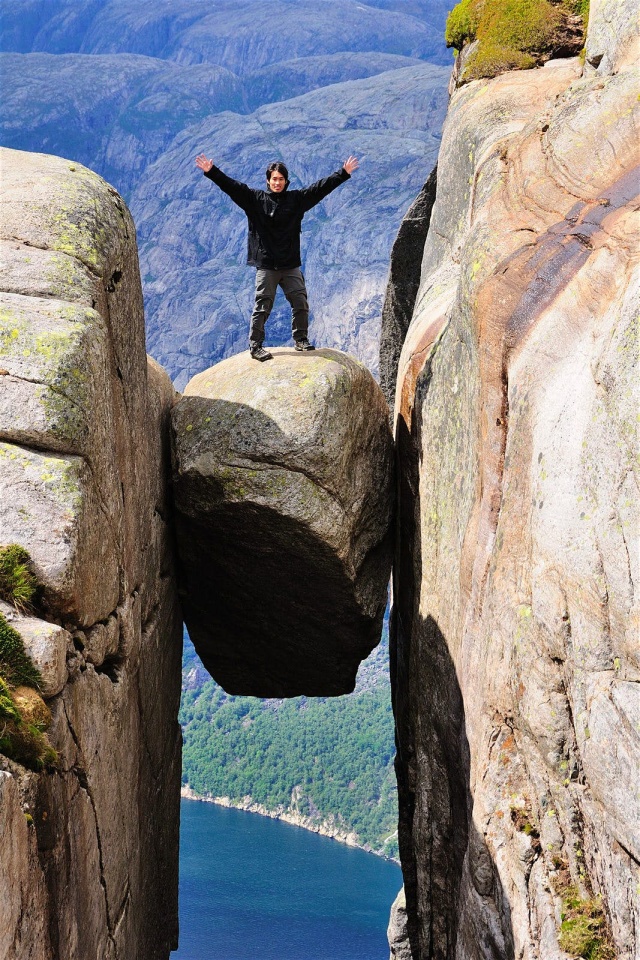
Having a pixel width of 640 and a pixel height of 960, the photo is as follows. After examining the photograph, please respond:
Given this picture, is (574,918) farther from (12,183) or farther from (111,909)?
(12,183)

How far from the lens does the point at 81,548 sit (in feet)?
37.3

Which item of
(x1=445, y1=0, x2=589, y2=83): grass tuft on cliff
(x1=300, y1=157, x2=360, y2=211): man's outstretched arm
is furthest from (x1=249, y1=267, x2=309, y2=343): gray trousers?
(x1=445, y1=0, x2=589, y2=83): grass tuft on cliff

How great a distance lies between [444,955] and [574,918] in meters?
5.93

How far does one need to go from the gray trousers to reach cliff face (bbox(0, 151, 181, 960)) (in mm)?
2975

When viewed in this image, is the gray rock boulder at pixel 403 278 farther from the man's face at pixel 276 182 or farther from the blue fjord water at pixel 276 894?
the blue fjord water at pixel 276 894

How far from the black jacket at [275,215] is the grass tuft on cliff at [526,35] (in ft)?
12.5

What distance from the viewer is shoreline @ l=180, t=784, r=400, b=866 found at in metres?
89.0

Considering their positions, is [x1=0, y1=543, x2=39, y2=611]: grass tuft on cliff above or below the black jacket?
below

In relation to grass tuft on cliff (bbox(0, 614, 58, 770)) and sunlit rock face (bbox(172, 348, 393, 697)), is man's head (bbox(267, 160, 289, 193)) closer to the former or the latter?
sunlit rock face (bbox(172, 348, 393, 697))

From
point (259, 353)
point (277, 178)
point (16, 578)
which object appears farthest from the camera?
point (259, 353)

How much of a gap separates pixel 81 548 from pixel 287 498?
5362 millimetres

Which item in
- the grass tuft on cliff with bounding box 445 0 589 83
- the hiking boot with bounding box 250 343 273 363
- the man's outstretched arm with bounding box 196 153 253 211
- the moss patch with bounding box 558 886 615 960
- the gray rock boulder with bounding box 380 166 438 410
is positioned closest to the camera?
the moss patch with bounding box 558 886 615 960

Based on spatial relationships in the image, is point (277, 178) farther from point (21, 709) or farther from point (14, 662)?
point (21, 709)

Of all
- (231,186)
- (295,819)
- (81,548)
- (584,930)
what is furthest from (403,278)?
(295,819)
